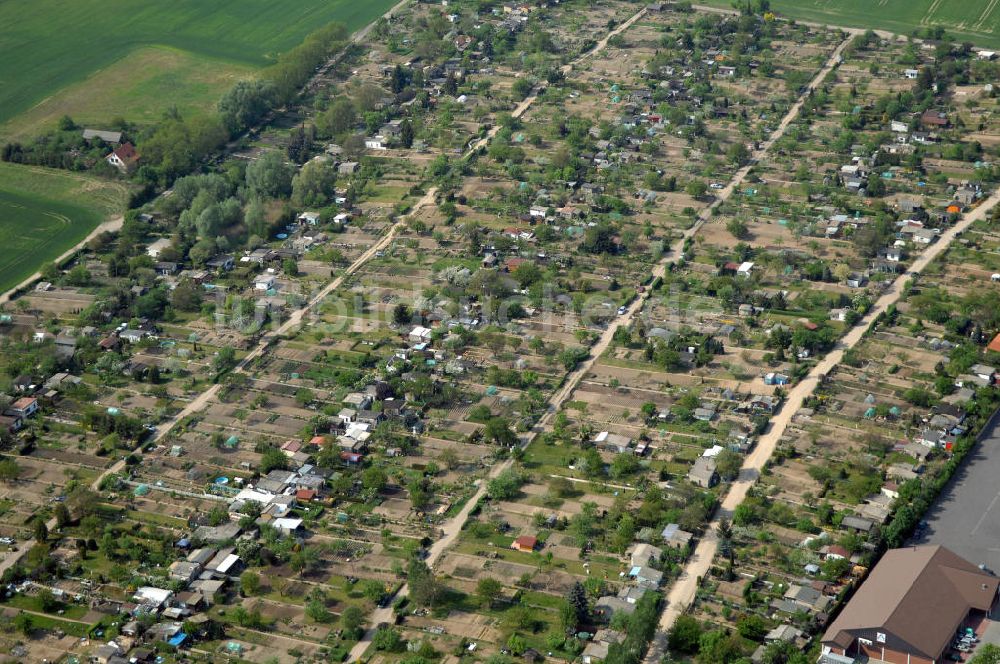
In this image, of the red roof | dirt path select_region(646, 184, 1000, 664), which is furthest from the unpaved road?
the red roof

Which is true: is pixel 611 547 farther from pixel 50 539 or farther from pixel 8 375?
pixel 8 375

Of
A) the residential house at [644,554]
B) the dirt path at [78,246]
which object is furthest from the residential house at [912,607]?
the dirt path at [78,246]

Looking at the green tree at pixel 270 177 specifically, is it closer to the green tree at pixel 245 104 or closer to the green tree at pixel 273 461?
the green tree at pixel 245 104

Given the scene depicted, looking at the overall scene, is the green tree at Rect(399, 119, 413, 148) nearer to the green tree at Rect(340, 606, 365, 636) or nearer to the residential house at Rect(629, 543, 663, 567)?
the residential house at Rect(629, 543, 663, 567)

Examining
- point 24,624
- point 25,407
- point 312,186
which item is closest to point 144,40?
point 312,186

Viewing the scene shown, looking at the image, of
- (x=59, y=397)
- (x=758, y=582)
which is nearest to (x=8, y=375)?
(x=59, y=397)

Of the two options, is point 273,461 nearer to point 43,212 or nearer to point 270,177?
point 270,177
